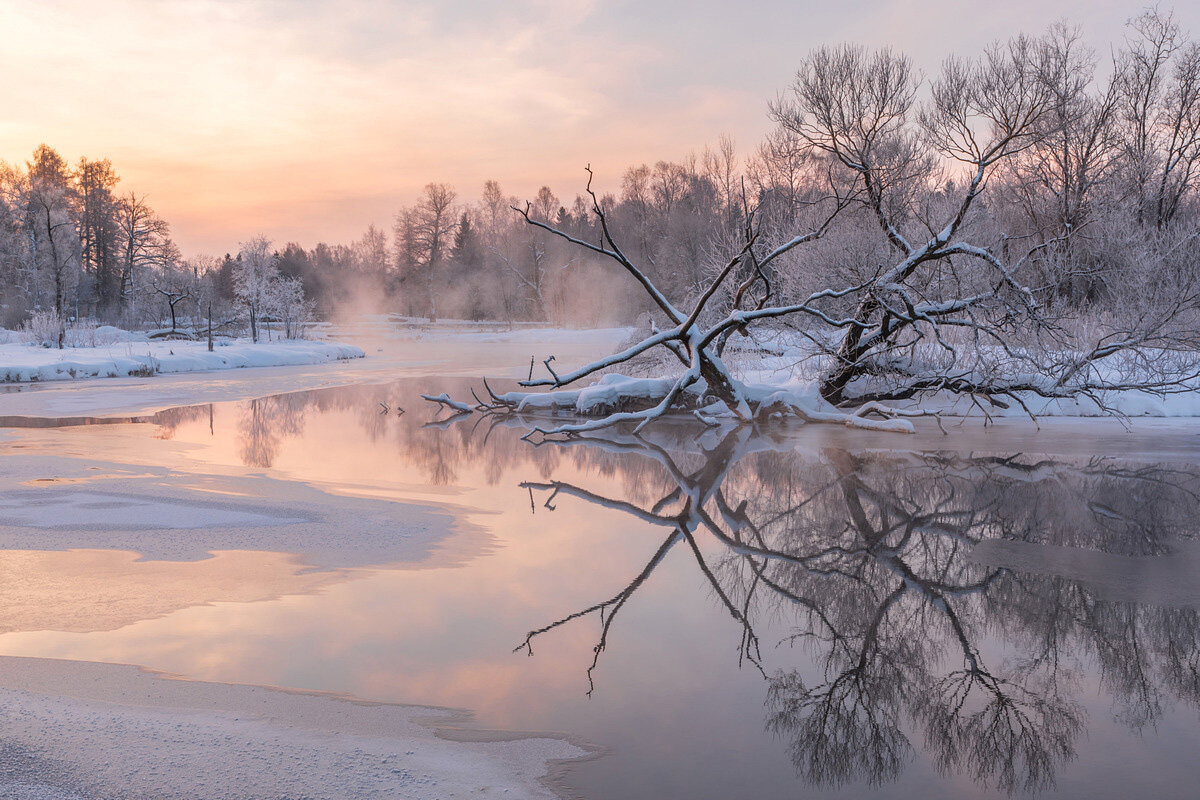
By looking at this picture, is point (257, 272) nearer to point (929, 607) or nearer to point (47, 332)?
point (47, 332)

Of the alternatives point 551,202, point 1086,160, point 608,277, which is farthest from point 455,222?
point 1086,160

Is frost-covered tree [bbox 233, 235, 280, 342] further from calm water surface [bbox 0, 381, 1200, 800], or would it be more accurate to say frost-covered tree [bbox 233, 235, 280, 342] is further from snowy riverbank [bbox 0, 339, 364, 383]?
calm water surface [bbox 0, 381, 1200, 800]

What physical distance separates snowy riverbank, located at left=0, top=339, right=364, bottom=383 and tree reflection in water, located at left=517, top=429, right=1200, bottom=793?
21864mm

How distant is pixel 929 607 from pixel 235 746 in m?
4.10

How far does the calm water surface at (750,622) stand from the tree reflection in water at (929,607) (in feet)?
0.07

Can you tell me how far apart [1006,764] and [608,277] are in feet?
213

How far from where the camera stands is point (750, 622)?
5.09 m

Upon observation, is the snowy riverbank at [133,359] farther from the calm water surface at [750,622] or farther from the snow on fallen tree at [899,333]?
the calm water surface at [750,622]

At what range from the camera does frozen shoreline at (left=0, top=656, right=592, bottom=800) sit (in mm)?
3146

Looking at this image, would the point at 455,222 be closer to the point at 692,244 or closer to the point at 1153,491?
the point at 692,244

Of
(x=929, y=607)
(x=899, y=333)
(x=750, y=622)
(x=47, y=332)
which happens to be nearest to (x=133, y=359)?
(x=47, y=332)

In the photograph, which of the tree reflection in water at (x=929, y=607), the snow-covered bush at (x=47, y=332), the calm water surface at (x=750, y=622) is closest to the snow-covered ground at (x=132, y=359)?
the snow-covered bush at (x=47, y=332)

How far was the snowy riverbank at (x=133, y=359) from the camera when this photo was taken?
24.5m

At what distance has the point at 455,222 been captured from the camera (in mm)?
76812
